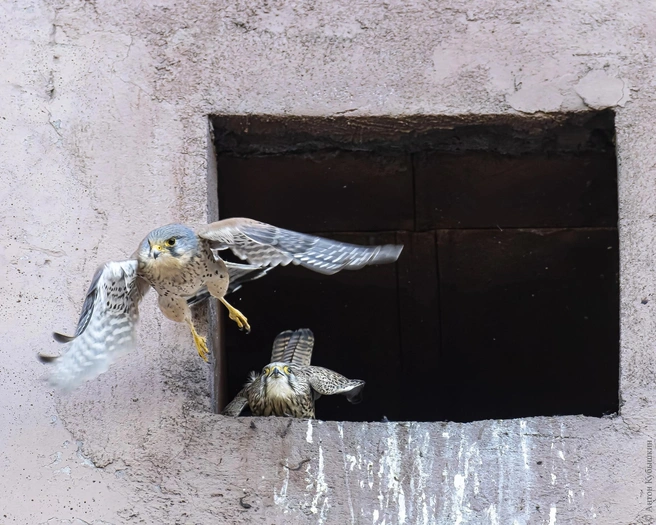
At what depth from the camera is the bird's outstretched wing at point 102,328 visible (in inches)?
137

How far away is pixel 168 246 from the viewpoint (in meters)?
3.65

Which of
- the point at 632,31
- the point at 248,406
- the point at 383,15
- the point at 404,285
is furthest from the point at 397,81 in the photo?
the point at 404,285

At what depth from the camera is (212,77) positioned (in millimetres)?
4047

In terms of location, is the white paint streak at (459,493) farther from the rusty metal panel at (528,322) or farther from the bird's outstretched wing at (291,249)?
the rusty metal panel at (528,322)

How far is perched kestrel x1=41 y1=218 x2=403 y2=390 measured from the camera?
3.51 m

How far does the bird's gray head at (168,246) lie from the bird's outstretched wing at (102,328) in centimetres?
8

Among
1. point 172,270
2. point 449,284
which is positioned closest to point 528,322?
point 449,284

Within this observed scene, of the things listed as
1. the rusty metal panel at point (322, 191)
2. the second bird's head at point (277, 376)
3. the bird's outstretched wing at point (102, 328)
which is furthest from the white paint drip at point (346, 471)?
the rusty metal panel at point (322, 191)

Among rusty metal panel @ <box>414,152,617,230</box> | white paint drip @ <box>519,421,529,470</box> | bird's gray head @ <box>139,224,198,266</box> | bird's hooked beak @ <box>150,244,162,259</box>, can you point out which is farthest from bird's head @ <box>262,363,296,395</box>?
rusty metal panel @ <box>414,152,617,230</box>

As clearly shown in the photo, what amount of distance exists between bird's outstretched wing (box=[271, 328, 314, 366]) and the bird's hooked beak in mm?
1270

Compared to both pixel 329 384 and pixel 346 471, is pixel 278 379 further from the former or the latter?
pixel 346 471

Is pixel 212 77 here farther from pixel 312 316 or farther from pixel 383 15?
pixel 312 316

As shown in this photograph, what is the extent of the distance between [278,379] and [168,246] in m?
0.83

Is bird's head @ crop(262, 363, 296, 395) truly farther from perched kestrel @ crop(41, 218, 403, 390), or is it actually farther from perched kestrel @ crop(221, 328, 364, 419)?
perched kestrel @ crop(41, 218, 403, 390)
